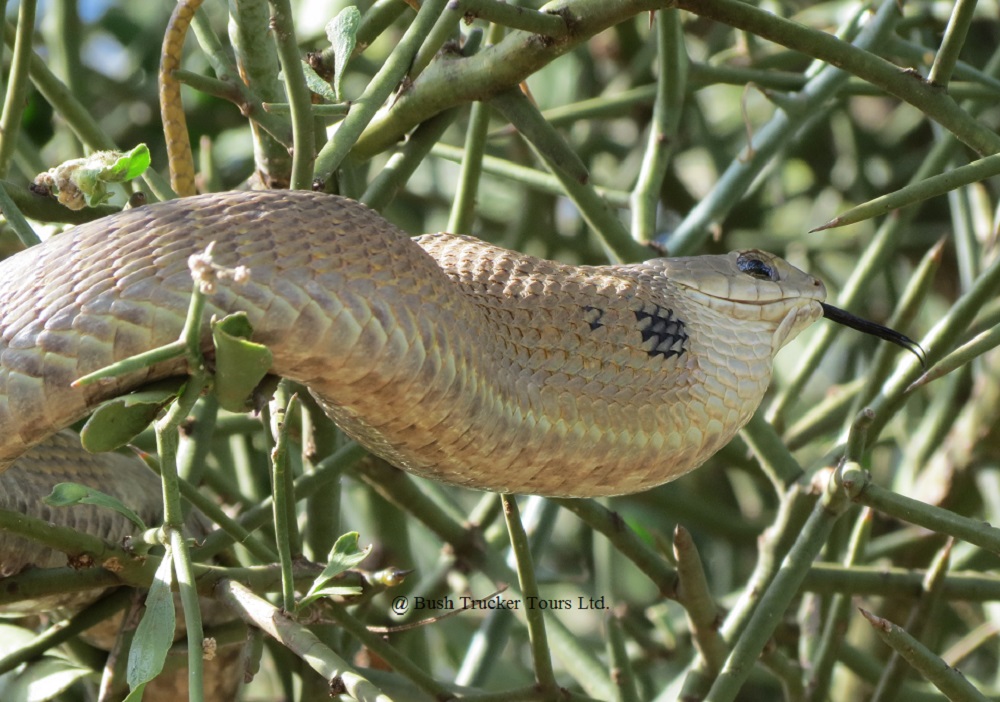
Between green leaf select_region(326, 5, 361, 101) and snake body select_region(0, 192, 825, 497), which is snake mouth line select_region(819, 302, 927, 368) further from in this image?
green leaf select_region(326, 5, 361, 101)

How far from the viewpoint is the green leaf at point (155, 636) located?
135 cm

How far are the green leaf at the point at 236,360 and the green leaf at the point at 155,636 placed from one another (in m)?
0.19

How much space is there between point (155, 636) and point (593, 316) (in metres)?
0.88

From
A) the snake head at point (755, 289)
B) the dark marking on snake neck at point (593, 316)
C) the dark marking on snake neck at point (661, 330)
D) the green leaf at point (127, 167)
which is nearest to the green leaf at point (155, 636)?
the green leaf at point (127, 167)

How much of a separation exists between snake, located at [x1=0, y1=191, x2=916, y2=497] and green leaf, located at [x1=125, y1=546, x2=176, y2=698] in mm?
231

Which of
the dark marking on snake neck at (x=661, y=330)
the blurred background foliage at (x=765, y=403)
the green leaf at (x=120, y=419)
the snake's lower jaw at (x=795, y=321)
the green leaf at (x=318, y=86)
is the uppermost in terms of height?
the green leaf at (x=318, y=86)

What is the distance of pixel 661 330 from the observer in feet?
6.83

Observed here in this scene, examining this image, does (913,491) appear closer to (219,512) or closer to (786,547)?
(786,547)

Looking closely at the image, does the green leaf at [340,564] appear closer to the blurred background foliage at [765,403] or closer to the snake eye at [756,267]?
the blurred background foliage at [765,403]

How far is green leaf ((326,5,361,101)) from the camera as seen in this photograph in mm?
1701

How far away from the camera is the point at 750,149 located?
8.93ft

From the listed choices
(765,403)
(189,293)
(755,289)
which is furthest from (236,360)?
(765,403)

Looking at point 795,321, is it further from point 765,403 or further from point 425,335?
point 765,403

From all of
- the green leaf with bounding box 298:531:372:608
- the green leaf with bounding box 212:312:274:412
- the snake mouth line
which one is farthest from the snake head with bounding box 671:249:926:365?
the green leaf with bounding box 212:312:274:412
